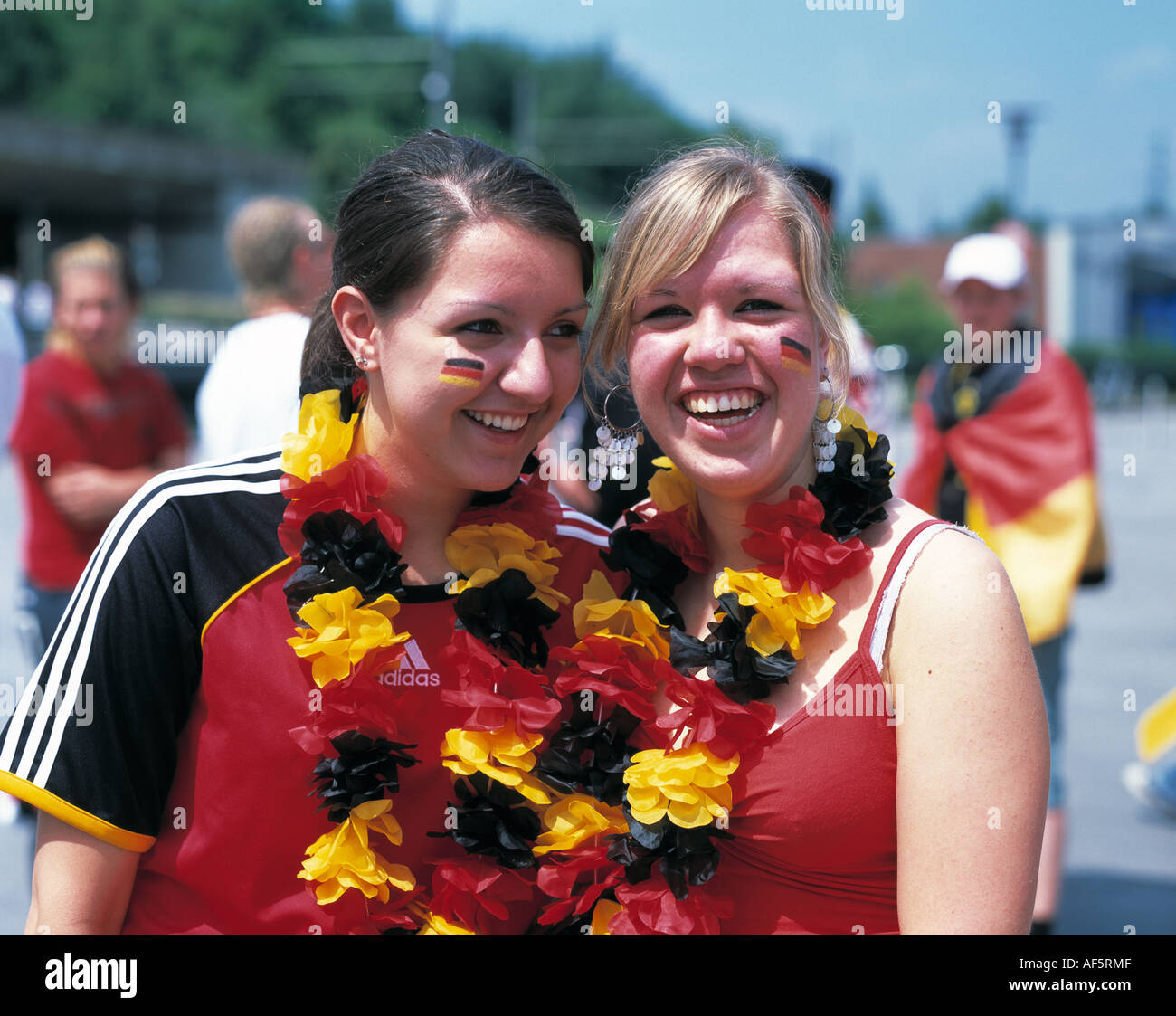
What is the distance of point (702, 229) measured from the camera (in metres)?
1.94

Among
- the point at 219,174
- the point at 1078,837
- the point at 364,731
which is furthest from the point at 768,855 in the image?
the point at 219,174

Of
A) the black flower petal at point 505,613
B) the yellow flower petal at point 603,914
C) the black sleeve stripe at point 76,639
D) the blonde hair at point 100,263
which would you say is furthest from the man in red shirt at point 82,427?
the yellow flower petal at point 603,914

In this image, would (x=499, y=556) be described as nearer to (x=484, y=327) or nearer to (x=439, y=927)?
(x=484, y=327)

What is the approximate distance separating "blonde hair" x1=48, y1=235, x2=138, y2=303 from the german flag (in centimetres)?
335

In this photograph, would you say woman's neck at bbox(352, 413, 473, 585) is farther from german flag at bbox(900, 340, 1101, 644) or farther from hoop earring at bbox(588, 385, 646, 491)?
german flag at bbox(900, 340, 1101, 644)

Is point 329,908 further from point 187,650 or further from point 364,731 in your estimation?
point 187,650

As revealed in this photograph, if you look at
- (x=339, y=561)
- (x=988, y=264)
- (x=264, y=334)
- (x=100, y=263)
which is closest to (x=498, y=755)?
(x=339, y=561)

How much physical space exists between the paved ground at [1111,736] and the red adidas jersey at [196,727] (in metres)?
2.41

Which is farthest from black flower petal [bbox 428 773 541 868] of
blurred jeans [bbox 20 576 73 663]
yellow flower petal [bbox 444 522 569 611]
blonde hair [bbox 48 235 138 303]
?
blonde hair [bbox 48 235 138 303]

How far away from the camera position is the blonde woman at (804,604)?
5.67 ft

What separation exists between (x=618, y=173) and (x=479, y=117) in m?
8.28

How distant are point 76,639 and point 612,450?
3.25 ft

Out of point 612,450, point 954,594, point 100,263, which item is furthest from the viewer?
point 100,263

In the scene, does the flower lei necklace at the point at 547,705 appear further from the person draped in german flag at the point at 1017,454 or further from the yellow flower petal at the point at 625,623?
the person draped in german flag at the point at 1017,454
